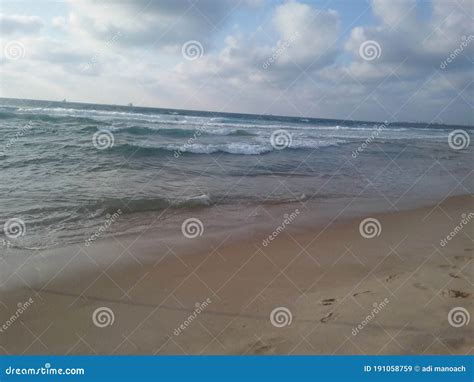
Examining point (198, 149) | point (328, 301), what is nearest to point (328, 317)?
point (328, 301)

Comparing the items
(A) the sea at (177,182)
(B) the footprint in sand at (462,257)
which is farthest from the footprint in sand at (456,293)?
(A) the sea at (177,182)

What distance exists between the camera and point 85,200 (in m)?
7.91

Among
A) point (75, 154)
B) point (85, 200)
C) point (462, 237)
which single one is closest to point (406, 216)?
point (462, 237)

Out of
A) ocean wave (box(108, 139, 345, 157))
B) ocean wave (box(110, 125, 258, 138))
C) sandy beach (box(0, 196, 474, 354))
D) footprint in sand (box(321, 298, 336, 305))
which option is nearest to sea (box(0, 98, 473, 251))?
ocean wave (box(108, 139, 345, 157))

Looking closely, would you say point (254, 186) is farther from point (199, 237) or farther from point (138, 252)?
point (138, 252)

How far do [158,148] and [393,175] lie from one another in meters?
8.87

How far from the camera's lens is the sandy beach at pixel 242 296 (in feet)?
13.1

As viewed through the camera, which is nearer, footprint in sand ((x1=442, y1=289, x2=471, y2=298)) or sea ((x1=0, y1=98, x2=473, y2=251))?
footprint in sand ((x1=442, y1=289, x2=471, y2=298))

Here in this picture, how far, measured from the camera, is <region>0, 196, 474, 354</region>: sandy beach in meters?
3.99

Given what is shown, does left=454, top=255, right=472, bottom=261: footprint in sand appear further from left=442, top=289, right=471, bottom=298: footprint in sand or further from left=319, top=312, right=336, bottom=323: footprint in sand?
left=319, top=312, right=336, bottom=323: footprint in sand

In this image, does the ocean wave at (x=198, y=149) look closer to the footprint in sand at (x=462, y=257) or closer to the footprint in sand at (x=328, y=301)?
the footprint in sand at (x=462, y=257)

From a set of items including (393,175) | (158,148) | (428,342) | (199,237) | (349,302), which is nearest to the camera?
(428,342)

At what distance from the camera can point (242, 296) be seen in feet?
15.3

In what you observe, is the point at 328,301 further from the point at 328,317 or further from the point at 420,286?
the point at 420,286
